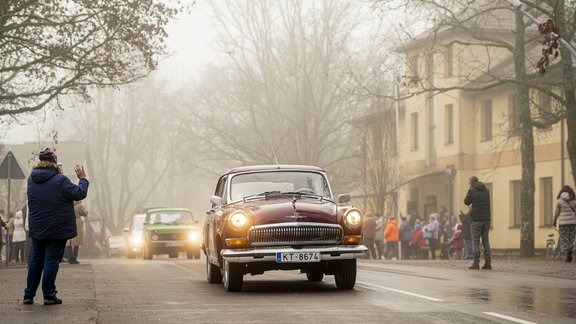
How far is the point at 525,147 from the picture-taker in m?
34.5

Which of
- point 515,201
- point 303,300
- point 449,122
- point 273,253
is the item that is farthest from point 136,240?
point 303,300

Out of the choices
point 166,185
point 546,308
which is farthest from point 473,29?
point 166,185

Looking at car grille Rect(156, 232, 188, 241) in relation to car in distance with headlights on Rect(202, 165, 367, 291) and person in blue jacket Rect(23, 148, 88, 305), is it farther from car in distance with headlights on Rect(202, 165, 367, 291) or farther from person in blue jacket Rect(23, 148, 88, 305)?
person in blue jacket Rect(23, 148, 88, 305)

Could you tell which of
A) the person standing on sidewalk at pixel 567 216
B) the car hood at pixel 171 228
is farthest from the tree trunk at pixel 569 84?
the car hood at pixel 171 228

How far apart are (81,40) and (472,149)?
1114 inches

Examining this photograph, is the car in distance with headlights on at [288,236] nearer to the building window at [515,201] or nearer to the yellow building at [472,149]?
the yellow building at [472,149]

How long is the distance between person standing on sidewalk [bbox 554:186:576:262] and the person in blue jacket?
58.2 ft

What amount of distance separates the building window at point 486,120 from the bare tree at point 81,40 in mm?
25269

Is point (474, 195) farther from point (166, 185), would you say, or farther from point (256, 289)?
point (166, 185)

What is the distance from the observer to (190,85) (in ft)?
308

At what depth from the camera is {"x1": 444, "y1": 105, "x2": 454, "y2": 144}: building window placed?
178 ft

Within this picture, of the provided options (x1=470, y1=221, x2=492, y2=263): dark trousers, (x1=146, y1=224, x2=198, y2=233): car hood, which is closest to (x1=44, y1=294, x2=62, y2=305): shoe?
(x1=470, y1=221, x2=492, y2=263): dark trousers

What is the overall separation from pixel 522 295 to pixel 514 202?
33939 millimetres

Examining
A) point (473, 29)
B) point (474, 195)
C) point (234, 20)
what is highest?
point (234, 20)
